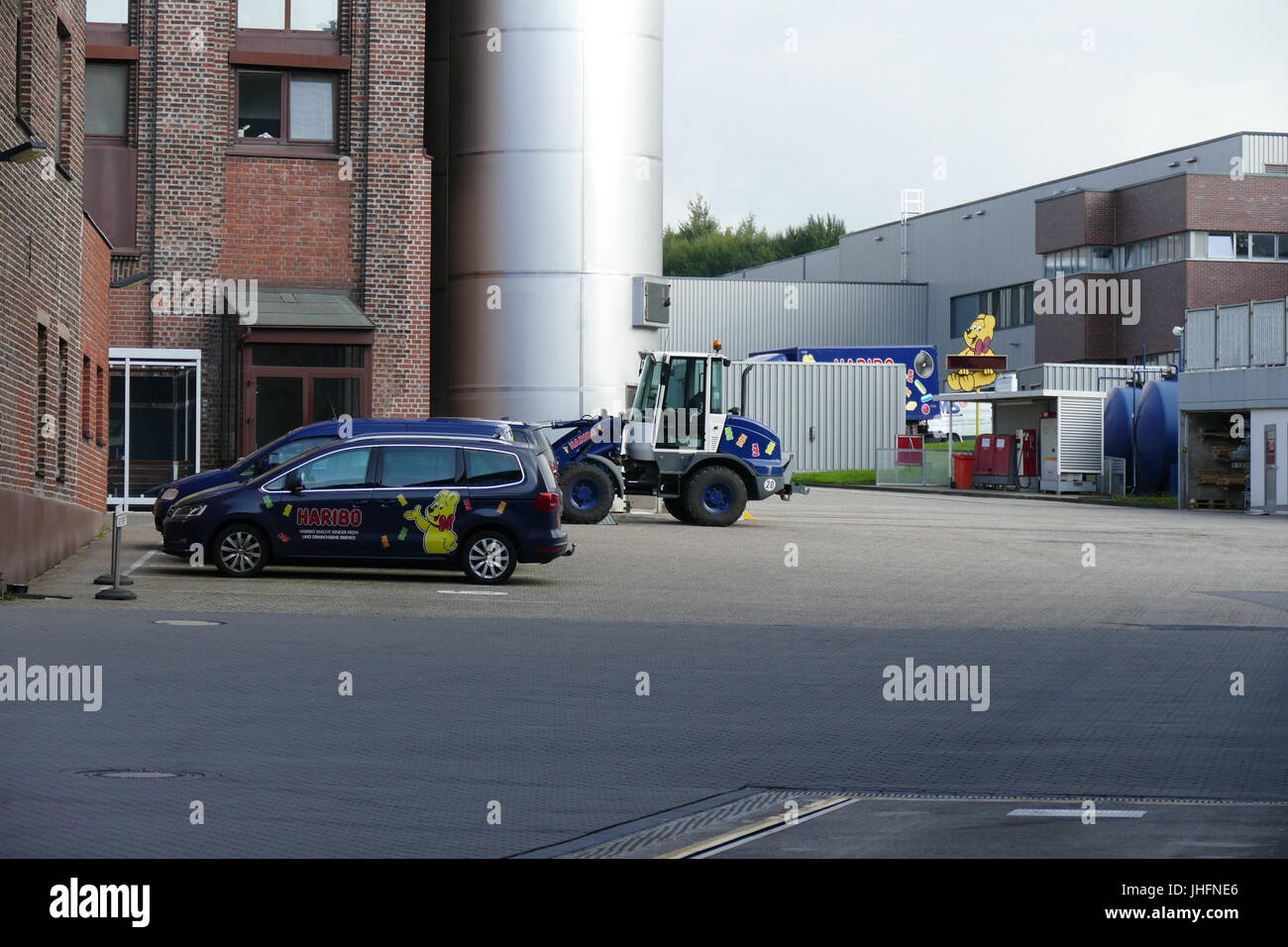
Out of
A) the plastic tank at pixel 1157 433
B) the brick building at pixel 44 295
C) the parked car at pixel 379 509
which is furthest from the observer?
the plastic tank at pixel 1157 433

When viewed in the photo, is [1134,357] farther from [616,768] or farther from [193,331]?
[616,768]

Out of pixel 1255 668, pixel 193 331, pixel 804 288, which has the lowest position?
pixel 1255 668

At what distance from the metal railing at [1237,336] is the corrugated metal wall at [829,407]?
2140cm

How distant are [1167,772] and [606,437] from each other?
22.9 m

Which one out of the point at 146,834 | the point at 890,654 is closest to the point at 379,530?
the point at 890,654

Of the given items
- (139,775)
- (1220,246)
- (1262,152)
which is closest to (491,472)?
(139,775)

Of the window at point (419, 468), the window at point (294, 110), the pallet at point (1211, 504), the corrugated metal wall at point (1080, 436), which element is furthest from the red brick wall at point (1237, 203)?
the window at point (419, 468)

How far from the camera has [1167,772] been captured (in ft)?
31.1

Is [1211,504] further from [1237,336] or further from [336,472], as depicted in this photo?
[336,472]

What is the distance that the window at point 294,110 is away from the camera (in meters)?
35.3

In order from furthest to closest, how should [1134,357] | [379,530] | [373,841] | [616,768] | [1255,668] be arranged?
[1134,357]
[379,530]
[1255,668]
[616,768]
[373,841]

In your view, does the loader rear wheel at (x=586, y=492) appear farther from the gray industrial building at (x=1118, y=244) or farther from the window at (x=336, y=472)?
the gray industrial building at (x=1118, y=244)

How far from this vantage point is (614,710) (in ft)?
38.0

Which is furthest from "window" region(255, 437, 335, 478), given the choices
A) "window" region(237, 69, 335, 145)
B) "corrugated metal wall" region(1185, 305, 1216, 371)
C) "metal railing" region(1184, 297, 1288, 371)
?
"corrugated metal wall" region(1185, 305, 1216, 371)
